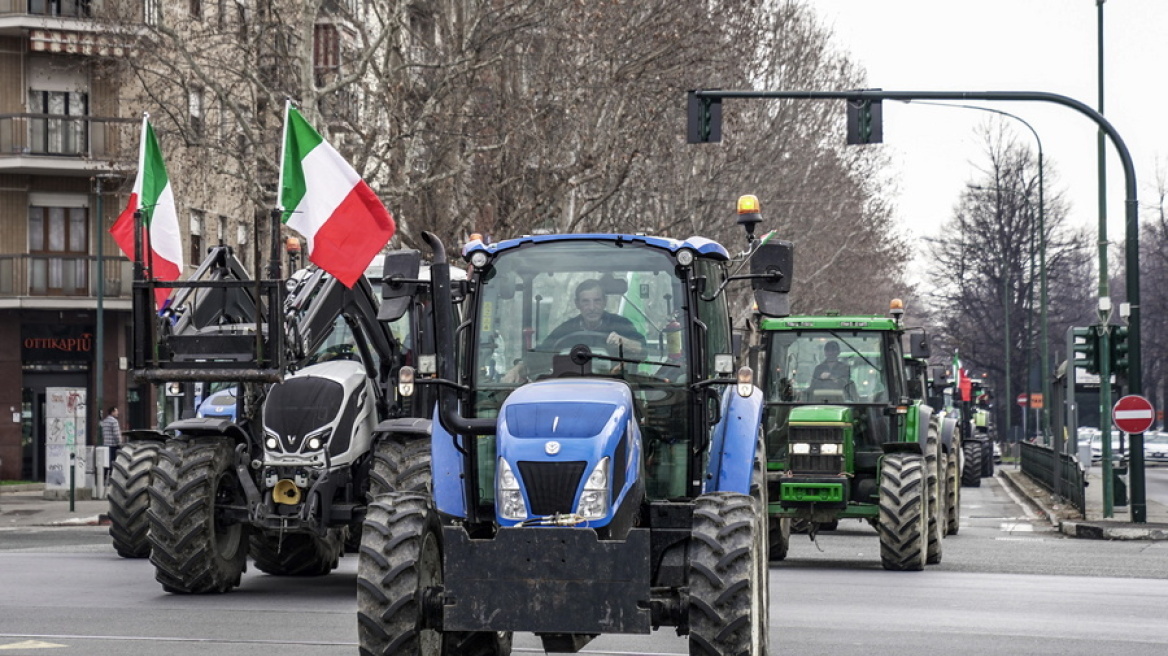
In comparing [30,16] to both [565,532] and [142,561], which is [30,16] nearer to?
[142,561]

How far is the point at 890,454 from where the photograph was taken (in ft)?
63.9

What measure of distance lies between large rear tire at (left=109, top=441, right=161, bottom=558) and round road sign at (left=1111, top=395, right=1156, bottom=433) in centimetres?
1413

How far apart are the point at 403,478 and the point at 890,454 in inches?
253

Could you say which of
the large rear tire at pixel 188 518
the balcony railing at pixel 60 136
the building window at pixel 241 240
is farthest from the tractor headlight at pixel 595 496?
the building window at pixel 241 240

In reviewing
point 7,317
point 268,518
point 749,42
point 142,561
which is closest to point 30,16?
point 7,317

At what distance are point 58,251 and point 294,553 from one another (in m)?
31.3

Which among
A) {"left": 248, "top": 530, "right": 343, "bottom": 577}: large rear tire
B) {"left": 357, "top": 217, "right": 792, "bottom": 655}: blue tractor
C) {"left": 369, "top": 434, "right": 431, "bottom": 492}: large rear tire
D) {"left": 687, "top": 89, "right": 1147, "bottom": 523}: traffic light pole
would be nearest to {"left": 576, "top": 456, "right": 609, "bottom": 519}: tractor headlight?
{"left": 357, "top": 217, "right": 792, "bottom": 655}: blue tractor

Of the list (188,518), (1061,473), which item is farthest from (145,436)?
(1061,473)

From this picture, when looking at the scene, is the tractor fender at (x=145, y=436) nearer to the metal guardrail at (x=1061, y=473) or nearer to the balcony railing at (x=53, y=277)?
the metal guardrail at (x=1061, y=473)

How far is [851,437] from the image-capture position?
66.0 ft

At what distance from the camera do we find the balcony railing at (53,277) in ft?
151

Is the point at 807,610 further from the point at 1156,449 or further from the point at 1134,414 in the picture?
the point at 1156,449

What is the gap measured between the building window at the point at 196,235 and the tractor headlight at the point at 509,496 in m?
41.1

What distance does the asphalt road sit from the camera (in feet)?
39.3
